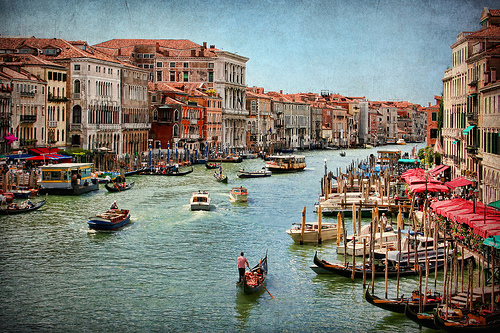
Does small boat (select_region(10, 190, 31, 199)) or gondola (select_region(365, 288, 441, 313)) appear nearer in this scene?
gondola (select_region(365, 288, 441, 313))

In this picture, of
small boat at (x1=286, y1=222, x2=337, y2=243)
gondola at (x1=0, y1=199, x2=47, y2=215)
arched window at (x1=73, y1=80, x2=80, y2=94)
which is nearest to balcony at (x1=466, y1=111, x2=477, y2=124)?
small boat at (x1=286, y1=222, x2=337, y2=243)

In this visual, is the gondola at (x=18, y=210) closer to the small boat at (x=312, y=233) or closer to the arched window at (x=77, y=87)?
the small boat at (x=312, y=233)

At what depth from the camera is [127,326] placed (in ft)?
27.4

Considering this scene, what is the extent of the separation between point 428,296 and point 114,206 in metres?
7.61

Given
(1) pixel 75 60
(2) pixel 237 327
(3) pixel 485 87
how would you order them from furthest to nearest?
(1) pixel 75 60 → (3) pixel 485 87 → (2) pixel 237 327

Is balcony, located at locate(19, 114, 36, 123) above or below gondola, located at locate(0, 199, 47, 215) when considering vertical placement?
above

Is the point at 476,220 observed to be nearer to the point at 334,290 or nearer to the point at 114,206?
the point at 334,290

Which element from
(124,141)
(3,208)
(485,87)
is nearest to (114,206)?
(3,208)

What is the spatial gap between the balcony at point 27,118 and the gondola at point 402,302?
17.0 metres

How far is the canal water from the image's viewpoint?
28.0 ft

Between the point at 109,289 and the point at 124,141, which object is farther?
the point at 124,141

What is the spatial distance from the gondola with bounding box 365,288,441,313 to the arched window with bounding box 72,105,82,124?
20.7 metres

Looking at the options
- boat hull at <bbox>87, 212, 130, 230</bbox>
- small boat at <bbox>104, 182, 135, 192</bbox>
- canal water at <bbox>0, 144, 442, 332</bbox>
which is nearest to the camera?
canal water at <bbox>0, 144, 442, 332</bbox>

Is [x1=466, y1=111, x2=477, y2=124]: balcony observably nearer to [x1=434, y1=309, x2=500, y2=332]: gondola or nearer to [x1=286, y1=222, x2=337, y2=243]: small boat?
[x1=286, y1=222, x2=337, y2=243]: small boat
